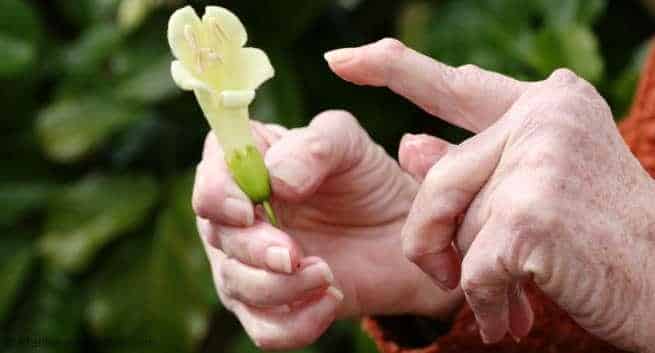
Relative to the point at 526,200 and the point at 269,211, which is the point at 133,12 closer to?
the point at 269,211

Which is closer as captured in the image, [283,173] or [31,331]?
[283,173]

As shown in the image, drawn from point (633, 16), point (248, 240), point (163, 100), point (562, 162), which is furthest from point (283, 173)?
point (633, 16)

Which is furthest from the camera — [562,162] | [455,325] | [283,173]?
[455,325]

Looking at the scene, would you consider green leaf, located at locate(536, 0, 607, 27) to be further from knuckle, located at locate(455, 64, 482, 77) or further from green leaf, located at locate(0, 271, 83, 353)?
knuckle, located at locate(455, 64, 482, 77)

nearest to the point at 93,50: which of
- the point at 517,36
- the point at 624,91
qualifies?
the point at 517,36

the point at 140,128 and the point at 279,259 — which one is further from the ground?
the point at 279,259

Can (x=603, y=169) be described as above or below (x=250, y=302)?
above

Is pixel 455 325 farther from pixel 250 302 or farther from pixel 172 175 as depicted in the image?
pixel 172 175
